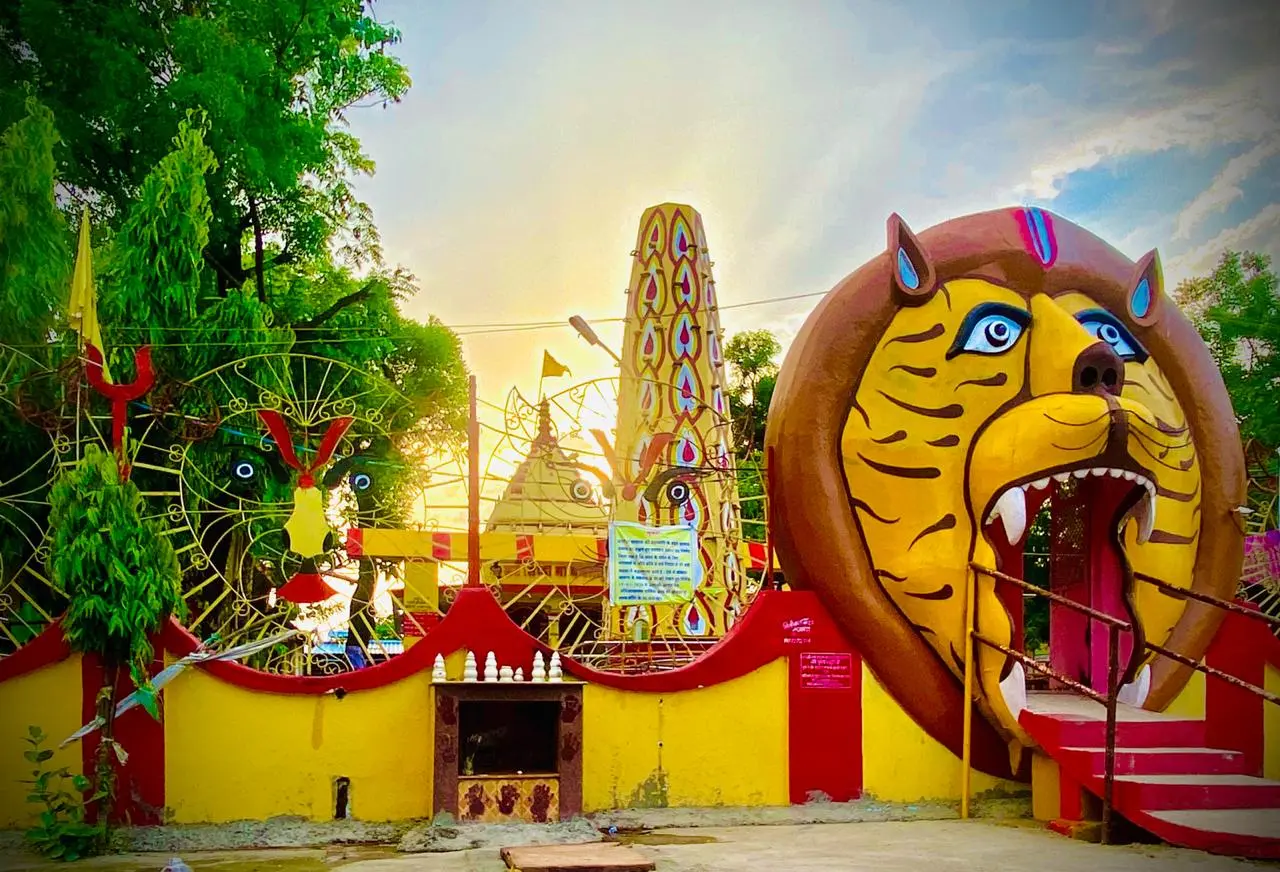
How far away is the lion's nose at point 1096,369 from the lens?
10.2m

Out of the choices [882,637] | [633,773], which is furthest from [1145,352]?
[633,773]

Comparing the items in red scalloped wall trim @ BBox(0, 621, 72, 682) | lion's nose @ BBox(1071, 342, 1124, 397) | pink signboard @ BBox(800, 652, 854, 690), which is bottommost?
pink signboard @ BBox(800, 652, 854, 690)

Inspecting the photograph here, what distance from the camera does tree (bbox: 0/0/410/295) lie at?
16.2m

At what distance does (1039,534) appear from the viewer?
19.6 meters

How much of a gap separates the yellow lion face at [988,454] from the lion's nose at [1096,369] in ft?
0.04

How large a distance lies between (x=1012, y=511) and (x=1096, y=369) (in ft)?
4.51

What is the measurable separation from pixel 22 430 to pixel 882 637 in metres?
9.72

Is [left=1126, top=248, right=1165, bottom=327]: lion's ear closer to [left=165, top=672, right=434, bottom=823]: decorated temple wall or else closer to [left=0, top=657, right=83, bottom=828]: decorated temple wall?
[left=165, top=672, right=434, bottom=823]: decorated temple wall

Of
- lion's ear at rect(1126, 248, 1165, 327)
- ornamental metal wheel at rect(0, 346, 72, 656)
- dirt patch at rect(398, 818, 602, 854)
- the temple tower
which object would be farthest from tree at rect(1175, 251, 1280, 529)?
ornamental metal wheel at rect(0, 346, 72, 656)

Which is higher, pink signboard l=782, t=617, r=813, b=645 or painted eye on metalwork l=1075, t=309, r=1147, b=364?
painted eye on metalwork l=1075, t=309, r=1147, b=364

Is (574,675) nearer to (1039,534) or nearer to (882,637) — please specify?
(882,637)

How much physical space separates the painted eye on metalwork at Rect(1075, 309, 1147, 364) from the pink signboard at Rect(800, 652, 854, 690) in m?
3.69

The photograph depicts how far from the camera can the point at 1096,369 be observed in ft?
33.5

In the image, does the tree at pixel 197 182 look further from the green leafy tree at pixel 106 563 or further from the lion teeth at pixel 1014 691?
the lion teeth at pixel 1014 691
